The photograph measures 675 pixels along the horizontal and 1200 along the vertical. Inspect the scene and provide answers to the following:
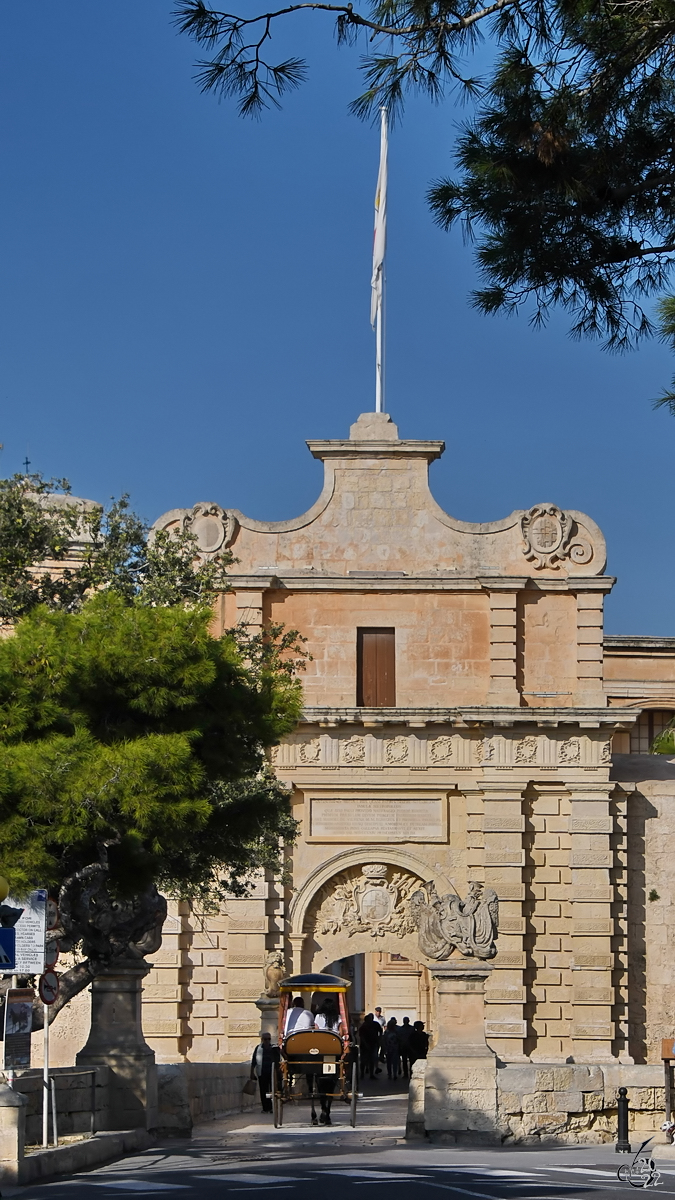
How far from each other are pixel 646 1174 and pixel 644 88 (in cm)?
861

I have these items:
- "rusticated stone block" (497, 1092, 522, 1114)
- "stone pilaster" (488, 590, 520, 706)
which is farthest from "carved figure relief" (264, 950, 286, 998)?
"rusticated stone block" (497, 1092, 522, 1114)

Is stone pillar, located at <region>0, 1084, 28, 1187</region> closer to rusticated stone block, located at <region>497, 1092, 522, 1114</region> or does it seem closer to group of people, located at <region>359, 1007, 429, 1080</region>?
rusticated stone block, located at <region>497, 1092, 522, 1114</region>

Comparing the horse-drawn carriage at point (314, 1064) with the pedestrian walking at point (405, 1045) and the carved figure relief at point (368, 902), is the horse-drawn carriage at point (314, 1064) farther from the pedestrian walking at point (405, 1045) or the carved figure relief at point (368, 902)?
the pedestrian walking at point (405, 1045)

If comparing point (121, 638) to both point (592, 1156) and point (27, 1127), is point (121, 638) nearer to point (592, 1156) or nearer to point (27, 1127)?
point (27, 1127)

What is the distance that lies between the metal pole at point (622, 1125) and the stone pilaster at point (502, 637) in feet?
45.5

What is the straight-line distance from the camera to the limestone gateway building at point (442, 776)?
32.5m

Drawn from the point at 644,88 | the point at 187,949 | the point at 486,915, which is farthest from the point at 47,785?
the point at 187,949

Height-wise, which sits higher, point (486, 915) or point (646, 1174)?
point (486, 915)

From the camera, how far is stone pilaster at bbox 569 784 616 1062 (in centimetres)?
3191

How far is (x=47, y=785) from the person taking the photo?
18875 mm

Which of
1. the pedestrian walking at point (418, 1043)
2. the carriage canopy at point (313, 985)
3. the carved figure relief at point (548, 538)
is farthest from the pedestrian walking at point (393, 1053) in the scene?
the carriage canopy at point (313, 985)

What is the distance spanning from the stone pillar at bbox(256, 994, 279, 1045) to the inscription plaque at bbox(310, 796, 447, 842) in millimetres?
3047

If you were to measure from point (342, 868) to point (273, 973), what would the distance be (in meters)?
2.31

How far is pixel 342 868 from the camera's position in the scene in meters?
33.0
